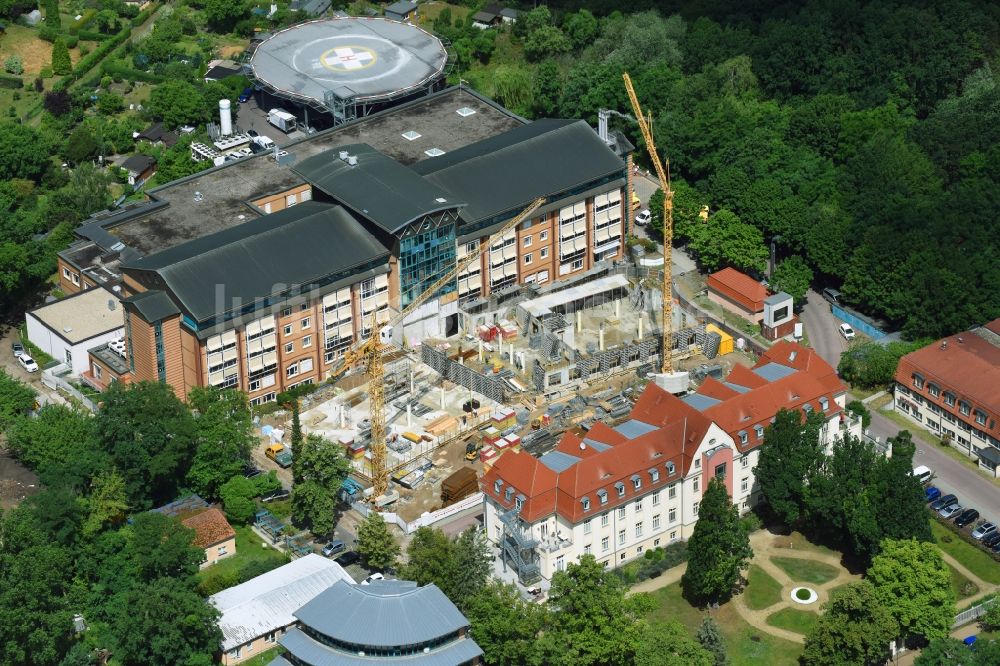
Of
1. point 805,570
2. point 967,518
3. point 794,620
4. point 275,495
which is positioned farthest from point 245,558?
point 967,518

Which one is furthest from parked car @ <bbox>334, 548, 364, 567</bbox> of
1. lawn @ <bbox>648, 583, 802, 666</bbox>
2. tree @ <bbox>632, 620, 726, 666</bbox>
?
tree @ <bbox>632, 620, 726, 666</bbox>

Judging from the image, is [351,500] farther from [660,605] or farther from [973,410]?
[973,410]

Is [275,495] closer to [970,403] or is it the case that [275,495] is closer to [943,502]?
[943,502]

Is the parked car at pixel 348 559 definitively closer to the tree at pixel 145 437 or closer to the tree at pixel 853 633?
the tree at pixel 145 437

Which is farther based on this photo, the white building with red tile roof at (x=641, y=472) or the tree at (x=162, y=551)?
the white building with red tile roof at (x=641, y=472)

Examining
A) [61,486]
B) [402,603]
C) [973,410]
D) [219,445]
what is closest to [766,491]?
[973,410]

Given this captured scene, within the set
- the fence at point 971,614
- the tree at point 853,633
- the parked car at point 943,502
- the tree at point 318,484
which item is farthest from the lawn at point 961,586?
the tree at point 318,484
